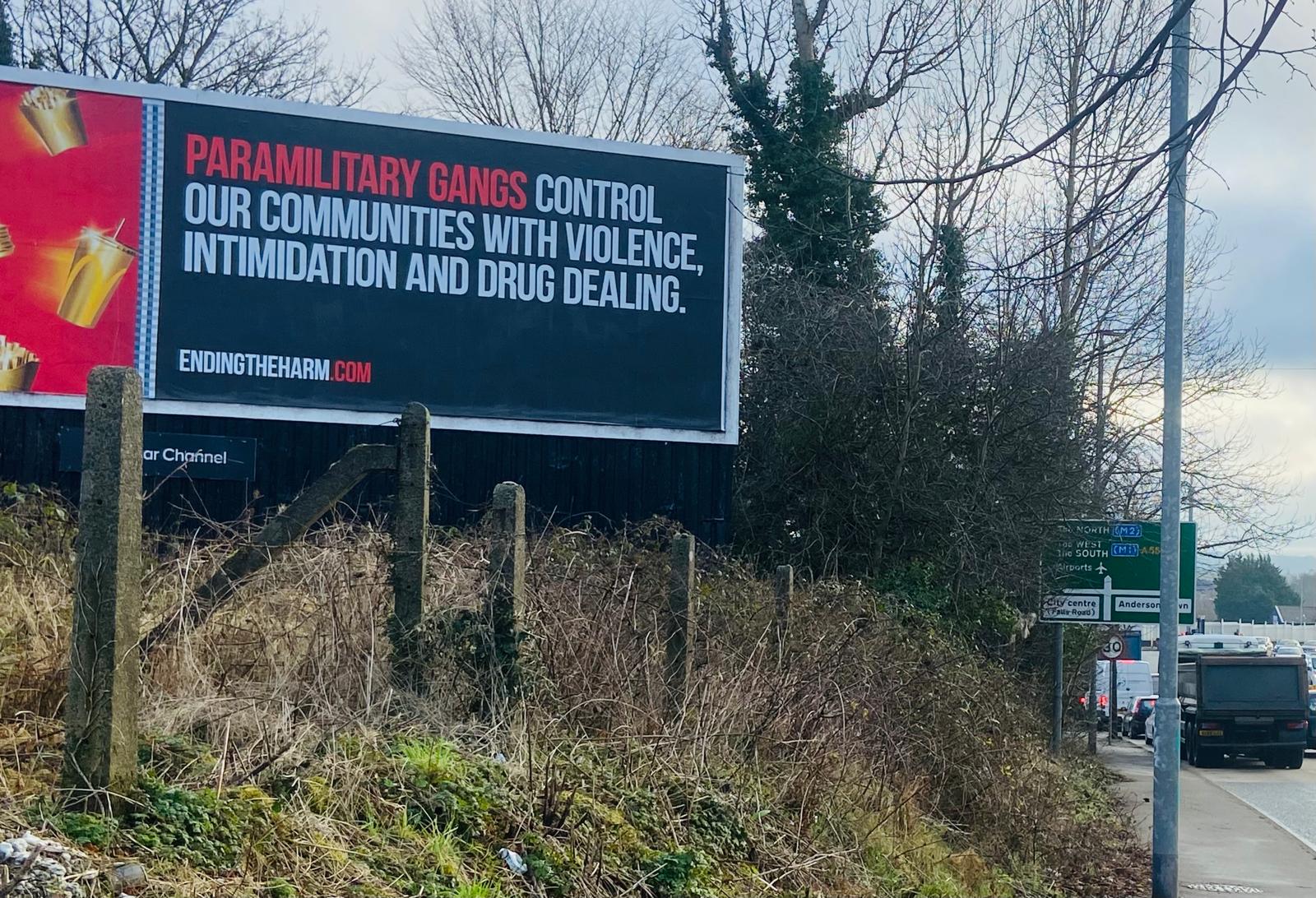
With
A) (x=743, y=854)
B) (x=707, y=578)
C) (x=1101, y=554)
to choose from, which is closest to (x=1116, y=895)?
(x=707, y=578)

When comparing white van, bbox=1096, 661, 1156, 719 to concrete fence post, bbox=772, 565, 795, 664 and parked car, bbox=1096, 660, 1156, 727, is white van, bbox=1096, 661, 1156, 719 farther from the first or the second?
concrete fence post, bbox=772, 565, 795, 664

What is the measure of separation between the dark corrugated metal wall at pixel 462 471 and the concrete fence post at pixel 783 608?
11.8 feet

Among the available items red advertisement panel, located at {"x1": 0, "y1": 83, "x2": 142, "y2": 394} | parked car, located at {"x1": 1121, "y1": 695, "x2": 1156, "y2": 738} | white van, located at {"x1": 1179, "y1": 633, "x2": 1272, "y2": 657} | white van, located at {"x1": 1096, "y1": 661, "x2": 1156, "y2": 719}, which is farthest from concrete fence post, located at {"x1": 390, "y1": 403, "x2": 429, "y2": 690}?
white van, located at {"x1": 1096, "y1": 661, "x2": 1156, "y2": 719}

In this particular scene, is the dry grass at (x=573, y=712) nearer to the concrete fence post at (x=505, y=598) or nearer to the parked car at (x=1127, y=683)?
the concrete fence post at (x=505, y=598)

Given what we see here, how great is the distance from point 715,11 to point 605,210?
13.5 metres

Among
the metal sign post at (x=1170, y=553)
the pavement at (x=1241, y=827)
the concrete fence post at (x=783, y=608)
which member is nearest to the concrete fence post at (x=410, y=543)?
the concrete fence post at (x=783, y=608)

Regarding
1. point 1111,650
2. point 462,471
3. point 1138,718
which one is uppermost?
point 462,471

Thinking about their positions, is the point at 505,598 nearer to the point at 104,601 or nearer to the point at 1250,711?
the point at 104,601

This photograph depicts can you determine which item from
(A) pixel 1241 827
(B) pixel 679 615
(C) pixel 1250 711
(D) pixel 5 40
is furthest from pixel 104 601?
(C) pixel 1250 711

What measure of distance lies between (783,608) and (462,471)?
246 inches

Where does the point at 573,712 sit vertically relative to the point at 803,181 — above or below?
below

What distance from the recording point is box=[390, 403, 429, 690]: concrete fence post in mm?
7305

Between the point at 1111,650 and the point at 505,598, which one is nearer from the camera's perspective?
the point at 505,598

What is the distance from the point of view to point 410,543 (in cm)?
739
